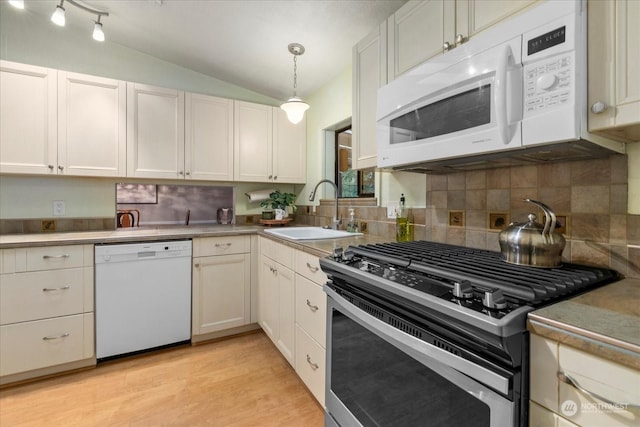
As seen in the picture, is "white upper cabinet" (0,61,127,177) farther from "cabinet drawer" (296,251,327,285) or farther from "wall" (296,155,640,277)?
"wall" (296,155,640,277)

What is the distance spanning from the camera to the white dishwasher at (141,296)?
207 centimetres

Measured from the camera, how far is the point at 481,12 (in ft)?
3.52

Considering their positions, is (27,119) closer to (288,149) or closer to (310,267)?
(288,149)

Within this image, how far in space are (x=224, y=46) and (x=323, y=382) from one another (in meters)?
2.52

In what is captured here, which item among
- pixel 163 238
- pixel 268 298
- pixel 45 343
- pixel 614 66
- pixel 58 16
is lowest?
pixel 45 343

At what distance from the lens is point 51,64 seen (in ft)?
7.91

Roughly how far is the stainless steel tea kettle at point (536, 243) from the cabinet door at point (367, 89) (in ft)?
2.68

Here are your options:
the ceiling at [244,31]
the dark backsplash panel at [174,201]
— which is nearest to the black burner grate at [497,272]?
the ceiling at [244,31]

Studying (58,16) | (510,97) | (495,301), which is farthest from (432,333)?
(58,16)

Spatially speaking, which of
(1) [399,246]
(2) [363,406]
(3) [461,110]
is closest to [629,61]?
(3) [461,110]

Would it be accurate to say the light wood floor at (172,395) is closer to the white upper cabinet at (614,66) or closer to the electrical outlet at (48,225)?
the electrical outlet at (48,225)

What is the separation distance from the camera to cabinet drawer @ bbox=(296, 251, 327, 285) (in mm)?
1505

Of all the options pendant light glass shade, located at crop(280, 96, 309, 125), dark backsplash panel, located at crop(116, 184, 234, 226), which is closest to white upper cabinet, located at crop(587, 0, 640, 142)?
pendant light glass shade, located at crop(280, 96, 309, 125)

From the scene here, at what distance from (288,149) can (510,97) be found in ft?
7.94
